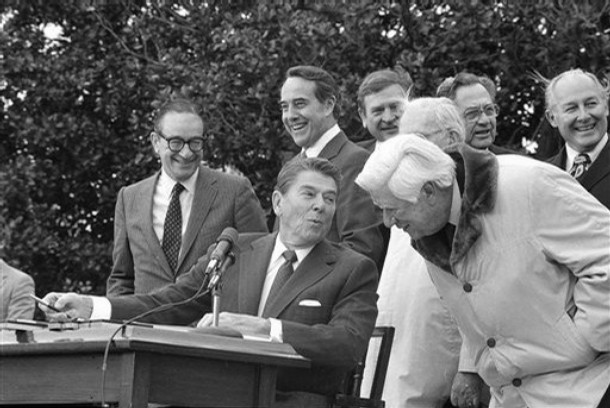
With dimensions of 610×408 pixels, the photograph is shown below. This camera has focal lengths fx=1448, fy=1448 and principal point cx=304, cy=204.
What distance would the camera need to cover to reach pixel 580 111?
23.4ft

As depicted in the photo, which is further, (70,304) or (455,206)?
(70,304)

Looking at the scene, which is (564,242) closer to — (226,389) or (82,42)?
(226,389)

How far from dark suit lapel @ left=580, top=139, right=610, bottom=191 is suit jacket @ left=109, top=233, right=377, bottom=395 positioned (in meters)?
1.23

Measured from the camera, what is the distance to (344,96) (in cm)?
1077

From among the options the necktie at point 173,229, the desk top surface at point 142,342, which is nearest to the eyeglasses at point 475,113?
the necktie at point 173,229

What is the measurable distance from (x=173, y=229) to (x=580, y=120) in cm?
233

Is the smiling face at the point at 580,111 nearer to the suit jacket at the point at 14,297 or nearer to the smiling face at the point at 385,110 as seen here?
the smiling face at the point at 385,110

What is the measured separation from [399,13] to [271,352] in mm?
6459

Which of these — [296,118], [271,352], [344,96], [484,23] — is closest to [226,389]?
[271,352]

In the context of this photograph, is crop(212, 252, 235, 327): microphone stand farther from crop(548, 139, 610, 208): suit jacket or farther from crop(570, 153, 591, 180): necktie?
crop(570, 153, 591, 180): necktie

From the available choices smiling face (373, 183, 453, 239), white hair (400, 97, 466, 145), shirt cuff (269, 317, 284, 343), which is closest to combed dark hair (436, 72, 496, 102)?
white hair (400, 97, 466, 145)

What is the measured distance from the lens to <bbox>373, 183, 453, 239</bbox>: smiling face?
16.8 ft

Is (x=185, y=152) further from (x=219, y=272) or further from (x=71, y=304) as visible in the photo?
(x=219, y=272)

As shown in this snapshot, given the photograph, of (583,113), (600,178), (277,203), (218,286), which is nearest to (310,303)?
(277,203)
